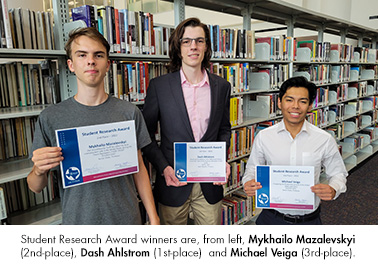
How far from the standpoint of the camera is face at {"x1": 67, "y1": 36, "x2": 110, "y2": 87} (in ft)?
4.20

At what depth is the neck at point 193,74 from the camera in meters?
1.87

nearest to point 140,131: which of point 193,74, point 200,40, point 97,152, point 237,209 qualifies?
point 97,152

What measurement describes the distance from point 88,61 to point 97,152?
411 millimetres

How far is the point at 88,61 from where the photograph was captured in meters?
1.28

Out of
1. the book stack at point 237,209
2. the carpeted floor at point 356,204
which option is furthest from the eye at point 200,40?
the carpeted floor at point 356,204

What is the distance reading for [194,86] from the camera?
190 cm

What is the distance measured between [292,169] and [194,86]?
80 cm

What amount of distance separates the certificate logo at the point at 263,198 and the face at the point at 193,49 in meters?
0.90

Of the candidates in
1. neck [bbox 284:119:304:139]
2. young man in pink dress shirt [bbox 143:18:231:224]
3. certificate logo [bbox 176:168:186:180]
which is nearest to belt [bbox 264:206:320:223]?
young man in pink dress shirt [bbox 143:18:231:224]

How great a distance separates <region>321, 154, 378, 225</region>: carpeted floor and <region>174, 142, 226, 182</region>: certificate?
2.50 metres

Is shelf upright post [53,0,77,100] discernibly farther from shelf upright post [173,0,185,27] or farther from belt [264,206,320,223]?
belt [264,206,320,223]

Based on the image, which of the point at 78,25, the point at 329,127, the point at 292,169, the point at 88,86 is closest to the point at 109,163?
the point at 88,86

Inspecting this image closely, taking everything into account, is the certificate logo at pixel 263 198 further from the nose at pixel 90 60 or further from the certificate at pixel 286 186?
the nose at pixel 90 60
